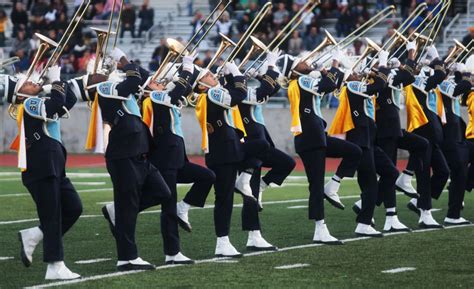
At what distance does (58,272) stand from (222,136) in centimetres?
202

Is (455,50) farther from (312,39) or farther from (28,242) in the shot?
(312,39)

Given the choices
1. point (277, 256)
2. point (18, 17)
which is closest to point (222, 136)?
point (277, 256)

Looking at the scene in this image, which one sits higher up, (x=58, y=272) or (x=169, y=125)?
(x=169, y=125)

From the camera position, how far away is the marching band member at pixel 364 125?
484 inches

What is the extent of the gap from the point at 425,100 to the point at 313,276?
4372 mm

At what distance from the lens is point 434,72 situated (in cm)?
1298

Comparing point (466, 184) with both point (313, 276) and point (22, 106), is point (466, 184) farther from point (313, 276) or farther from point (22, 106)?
point (22, 106)

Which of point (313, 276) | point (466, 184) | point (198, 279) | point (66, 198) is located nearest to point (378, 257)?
point (313, 276)

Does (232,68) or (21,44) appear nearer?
(232,68)

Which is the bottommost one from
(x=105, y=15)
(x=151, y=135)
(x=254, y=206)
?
(x=105, y=15)

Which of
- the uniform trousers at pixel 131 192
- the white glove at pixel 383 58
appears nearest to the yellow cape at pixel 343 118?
the white glove at pixel 383 58

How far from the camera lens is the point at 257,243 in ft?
37.2

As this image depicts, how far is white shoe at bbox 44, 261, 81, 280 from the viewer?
31.0ft

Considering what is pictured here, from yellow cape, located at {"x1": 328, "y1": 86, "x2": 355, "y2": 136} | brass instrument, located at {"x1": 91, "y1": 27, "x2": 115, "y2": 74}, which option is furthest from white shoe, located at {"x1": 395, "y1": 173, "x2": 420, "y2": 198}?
brass instrument, located at {"x1": 91, "y1": 27, "x2": 115, "y2": 74}
